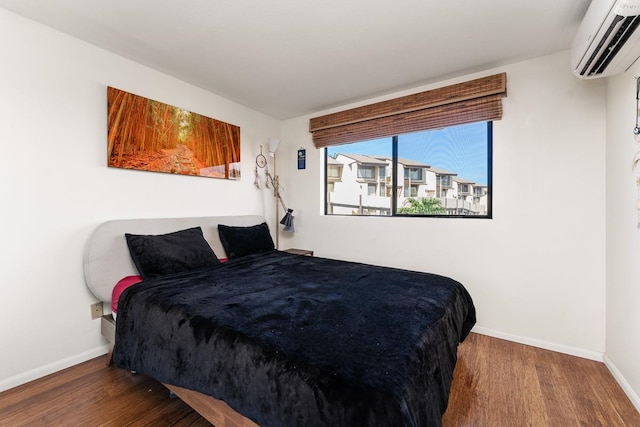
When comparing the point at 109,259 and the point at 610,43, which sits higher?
the point at 610,43

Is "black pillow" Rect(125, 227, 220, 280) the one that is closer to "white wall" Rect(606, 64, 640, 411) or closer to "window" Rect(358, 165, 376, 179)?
"window" Rect(358, 165, 376, 179)

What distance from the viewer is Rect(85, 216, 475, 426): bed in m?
0.89

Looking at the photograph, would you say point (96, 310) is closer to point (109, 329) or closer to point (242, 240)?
point (109, 329)

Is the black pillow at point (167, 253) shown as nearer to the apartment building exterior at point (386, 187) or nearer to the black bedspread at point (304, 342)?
the black bedspread at point (304, 342)

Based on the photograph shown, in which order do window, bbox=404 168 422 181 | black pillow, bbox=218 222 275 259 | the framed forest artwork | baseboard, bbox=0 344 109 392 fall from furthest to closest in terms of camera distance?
window, bbox=404 168 422 181 < black pillow, bbox=218 222 275 259 < the framed forest artwork < baseboard, bbox=0 344 109 392

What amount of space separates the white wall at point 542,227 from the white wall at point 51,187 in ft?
9.57

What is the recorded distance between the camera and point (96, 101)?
2111 mm

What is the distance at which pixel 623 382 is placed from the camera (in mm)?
1689

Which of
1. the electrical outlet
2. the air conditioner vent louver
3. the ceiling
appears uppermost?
the ceiling

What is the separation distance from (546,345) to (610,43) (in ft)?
7.01

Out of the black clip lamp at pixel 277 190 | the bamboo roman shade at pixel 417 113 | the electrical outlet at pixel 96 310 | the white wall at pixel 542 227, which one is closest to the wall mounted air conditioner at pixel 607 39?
the white wall at pixel 542 227

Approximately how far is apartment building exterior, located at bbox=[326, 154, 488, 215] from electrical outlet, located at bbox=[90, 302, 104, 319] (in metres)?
2.51

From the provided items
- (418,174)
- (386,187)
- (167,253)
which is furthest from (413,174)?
(167,253)

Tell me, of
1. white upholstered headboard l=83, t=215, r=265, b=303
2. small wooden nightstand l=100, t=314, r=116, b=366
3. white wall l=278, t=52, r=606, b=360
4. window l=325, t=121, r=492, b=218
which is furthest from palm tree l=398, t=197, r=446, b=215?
small wooden nightstand l=100, t=314, r=116, b=366
